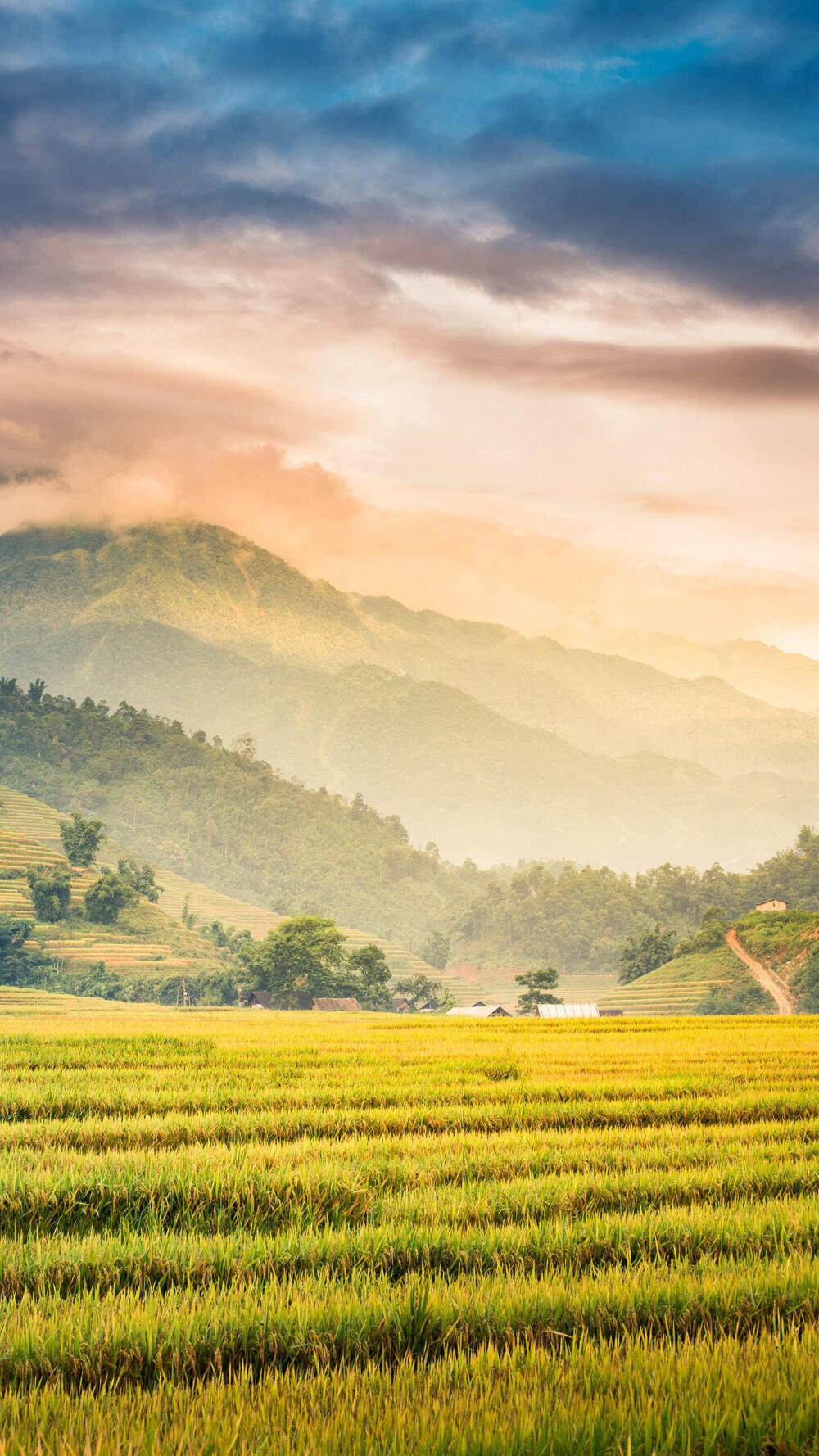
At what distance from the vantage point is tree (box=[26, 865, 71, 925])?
5679 inches

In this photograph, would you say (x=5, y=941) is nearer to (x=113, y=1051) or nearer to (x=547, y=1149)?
(x=113, y=1051)

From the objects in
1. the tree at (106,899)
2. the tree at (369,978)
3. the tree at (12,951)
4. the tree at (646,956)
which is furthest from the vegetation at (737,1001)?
the tree at (106,899)

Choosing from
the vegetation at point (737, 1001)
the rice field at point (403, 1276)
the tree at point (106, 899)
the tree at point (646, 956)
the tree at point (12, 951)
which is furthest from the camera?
the tree at point (646, 956)

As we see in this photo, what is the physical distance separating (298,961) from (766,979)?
60.6m

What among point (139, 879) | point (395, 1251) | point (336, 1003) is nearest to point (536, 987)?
point (336, 1003)

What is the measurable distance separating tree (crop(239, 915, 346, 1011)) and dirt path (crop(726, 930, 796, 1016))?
5414cm

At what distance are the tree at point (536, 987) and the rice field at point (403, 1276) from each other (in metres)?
120

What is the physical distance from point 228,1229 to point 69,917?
6146 inches

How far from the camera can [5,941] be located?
121312mm

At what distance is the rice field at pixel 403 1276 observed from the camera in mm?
3182

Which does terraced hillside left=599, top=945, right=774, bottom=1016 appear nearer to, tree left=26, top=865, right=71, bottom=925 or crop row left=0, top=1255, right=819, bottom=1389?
tree left=26, top=865, right=71, bottom=925

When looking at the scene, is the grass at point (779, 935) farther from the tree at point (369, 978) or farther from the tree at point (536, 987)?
the tree at point (369, 978)

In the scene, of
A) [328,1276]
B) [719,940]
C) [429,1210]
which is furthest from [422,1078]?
[719,940]

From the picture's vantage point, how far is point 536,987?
132500 mm
